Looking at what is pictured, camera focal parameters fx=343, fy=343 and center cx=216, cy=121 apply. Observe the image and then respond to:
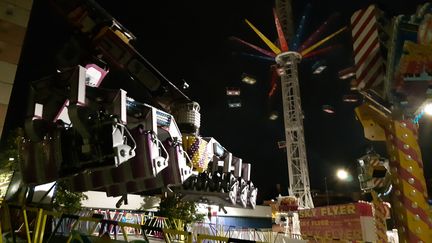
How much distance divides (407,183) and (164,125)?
3728 millimetres

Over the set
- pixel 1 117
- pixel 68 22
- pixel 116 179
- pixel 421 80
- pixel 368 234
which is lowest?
pixel 368 234

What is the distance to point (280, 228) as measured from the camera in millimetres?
27078

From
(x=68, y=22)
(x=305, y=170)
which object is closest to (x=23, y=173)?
(x=68, y=22)

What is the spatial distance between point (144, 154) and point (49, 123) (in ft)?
4.86

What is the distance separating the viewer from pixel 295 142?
110 ft

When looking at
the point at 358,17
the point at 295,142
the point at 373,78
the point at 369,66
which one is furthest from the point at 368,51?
the point at 295,142

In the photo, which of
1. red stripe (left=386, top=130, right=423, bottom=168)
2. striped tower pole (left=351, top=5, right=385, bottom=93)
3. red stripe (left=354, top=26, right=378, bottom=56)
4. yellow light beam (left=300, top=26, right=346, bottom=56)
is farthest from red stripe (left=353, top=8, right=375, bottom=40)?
yellow light beam (left=300, top=26, right=346, bottom=56)

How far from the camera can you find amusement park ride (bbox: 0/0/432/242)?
324 centimetres

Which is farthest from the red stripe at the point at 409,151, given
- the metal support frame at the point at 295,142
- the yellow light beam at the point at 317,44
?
the yellow light beam at the point at 317,44

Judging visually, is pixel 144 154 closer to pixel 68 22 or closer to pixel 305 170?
pixel 68 22

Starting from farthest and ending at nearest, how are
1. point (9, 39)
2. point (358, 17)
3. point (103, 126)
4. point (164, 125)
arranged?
point (9, 39), point (164, 125), point (103, 126), point (358, 17)

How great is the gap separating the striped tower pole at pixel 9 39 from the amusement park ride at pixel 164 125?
29.5 inches

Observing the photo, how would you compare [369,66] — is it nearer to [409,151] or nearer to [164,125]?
[409,151]

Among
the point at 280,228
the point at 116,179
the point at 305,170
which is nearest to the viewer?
the point at 116,179
